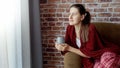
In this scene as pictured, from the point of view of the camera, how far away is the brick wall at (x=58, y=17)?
9.57ft

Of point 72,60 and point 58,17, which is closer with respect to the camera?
point 72,60

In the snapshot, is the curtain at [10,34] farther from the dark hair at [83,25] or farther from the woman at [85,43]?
the dark hair at [83,25]

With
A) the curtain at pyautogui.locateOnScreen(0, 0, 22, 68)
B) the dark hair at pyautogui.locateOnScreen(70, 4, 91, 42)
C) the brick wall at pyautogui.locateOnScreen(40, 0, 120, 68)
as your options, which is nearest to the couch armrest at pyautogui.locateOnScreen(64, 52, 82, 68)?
the dark hair at pyautogui.locateOnScreen(70, 4, 91, 42)

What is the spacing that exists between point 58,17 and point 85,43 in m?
0.75

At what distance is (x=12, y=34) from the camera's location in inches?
91.7

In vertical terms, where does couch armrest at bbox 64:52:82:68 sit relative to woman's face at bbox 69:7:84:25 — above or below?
→ below

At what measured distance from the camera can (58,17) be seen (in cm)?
300

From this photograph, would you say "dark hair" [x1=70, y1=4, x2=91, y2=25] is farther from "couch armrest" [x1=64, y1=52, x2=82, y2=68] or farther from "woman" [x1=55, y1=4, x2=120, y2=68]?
"couch armrest" [x1=64, y1=52, x2=82, y2=68]

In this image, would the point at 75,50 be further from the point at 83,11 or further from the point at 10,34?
the point at 10,34

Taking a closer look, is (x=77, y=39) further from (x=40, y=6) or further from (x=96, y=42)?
(x=40, y=6)

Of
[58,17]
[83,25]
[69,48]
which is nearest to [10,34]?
[69,48]

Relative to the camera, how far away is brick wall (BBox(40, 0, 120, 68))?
2916 millimetres

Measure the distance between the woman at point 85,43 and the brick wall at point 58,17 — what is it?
0.55 m

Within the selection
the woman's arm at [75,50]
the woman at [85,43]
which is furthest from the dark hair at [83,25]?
the woman's arm at [75,50]
